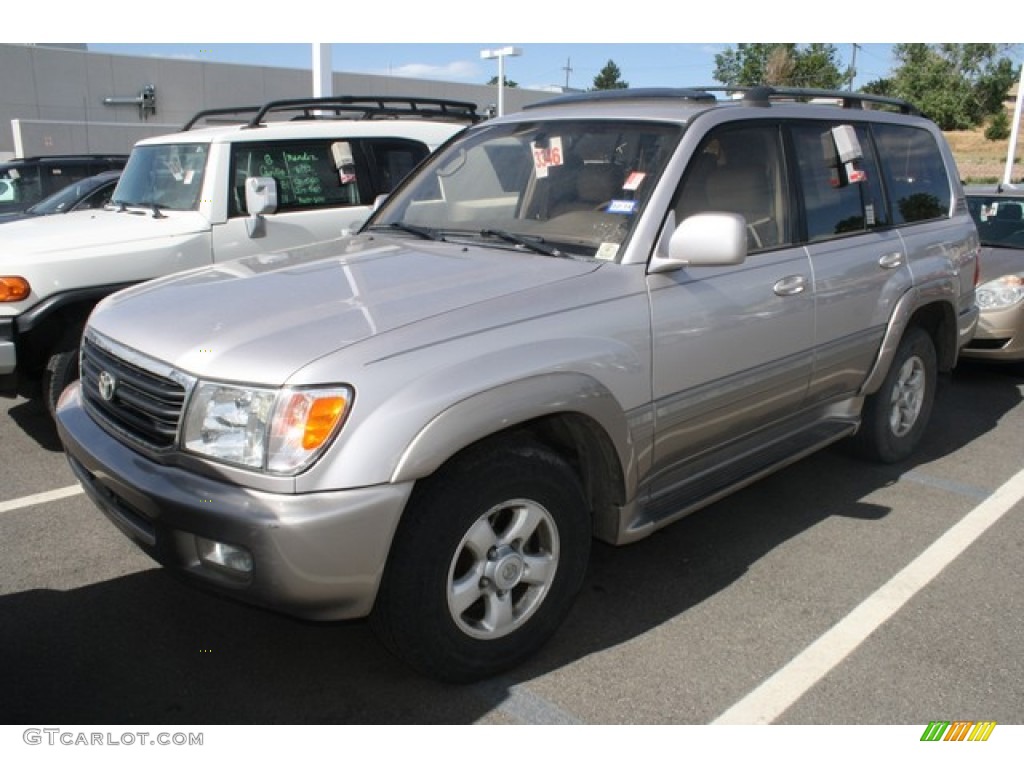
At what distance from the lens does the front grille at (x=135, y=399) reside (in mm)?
2576

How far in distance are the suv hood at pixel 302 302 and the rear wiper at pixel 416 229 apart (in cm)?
13

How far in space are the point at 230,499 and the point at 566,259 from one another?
1.50m

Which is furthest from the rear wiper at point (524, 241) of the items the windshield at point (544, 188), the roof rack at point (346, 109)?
the roof rack at point (346, 109)

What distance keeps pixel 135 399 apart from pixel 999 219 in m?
7.62

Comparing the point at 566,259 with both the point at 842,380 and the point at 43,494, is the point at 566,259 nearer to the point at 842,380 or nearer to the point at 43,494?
the point at 842,380

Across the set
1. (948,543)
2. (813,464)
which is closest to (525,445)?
(948,543)

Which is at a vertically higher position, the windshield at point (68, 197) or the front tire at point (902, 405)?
the windshield at point (68, 197)

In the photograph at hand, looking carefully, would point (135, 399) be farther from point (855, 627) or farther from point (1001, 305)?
point (1001, 305)

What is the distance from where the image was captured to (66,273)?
4949 millimetres

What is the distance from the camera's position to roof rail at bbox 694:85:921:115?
3.79 m

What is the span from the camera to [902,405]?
16.1 ft

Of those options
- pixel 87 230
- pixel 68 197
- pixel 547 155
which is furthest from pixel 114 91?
pixel 547 155

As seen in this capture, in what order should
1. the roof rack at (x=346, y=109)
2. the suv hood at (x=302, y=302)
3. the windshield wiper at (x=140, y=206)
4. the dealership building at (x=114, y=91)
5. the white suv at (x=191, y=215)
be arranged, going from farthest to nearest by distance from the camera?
the dealership building at (x=114, y=91)
the roof rack at (x=346, y=109)
the windshield wiper at (x=140, y=206)
the white suv at (x=191, y=215)
the suv hood at (x=302, y=302)

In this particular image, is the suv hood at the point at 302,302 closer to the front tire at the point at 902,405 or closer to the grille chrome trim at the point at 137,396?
the grille chrome trim at the point at 137,396
